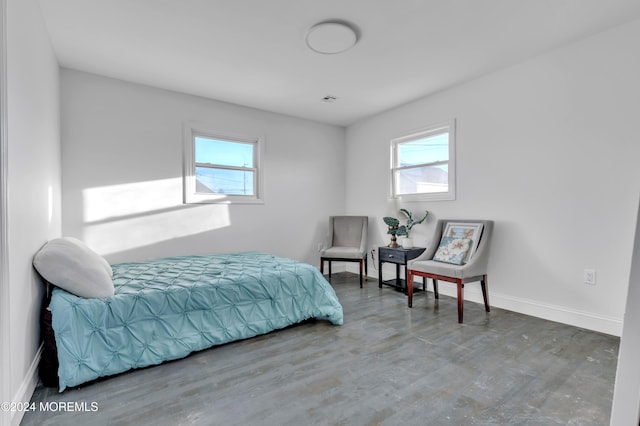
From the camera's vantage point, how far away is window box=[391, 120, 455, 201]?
3.70 meters

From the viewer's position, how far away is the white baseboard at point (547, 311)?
253 centimetres

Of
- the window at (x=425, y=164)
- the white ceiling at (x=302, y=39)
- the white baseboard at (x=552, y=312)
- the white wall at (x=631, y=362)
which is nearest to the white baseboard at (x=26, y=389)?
the white wall at (x=631, y=362)

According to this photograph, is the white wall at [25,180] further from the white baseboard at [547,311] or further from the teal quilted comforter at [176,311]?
the white baseboard at [547,311]

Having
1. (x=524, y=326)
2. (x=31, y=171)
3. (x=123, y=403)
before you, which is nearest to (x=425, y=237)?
(x=524, y=326)

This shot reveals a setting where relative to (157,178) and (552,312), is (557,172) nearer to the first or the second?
(552,312)

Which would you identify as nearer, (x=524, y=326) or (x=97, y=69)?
(x=524, y=326)

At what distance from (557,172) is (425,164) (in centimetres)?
145

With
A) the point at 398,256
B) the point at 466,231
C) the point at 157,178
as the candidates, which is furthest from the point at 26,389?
the point at 466,231

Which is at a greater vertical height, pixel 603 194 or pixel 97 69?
pixel 97 69

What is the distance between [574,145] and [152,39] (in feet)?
11.8

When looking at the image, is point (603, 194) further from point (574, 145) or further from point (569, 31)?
point (569, 31)

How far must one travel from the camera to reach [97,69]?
123 inches

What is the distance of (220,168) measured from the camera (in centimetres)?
407

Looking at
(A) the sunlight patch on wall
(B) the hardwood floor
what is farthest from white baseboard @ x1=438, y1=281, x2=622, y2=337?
(A) the sunlight patch on wall
